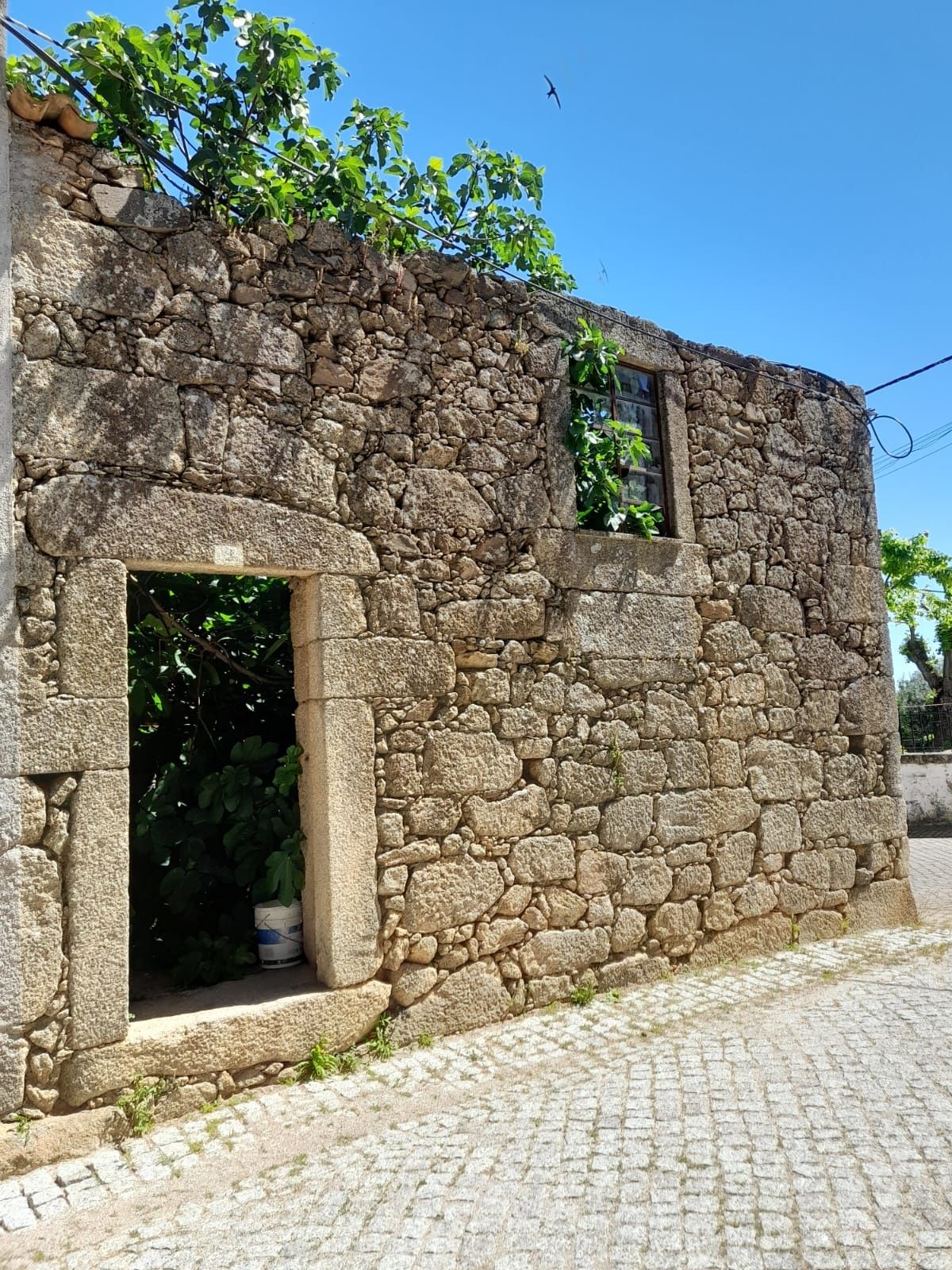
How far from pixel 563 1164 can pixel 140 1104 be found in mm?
1619

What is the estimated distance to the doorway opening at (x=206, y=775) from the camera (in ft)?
14.7

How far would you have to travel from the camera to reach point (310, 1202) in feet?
9.72

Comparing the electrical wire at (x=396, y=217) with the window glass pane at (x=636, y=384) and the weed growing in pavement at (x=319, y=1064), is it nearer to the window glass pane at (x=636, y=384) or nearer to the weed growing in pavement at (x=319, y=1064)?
the window glass pane at (x=636, y=384)

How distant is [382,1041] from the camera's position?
4.20 m

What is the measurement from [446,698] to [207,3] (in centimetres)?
399

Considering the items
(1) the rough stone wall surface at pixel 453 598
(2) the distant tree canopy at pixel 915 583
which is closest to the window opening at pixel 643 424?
(1) the rough stone wall surface at pixel 453 598

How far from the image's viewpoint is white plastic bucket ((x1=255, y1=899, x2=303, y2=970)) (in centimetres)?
444

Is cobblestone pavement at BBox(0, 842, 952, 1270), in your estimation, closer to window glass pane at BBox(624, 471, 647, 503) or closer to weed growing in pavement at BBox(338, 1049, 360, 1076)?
weed growing in pavement at BBox(338, 1049, 360, 1076)

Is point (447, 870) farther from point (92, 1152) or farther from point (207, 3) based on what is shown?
point (207, 3)

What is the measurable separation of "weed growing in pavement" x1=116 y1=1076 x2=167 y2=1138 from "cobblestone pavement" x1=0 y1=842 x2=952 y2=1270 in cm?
6

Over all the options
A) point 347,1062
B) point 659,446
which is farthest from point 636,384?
point 347,1062

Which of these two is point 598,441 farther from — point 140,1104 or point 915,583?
point 915,583

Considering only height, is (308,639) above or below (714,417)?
below

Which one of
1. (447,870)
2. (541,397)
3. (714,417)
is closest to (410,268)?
(541,397)
